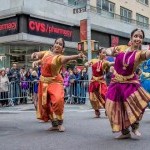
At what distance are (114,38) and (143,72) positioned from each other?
2409 cm

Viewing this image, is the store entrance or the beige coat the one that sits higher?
the store entrance

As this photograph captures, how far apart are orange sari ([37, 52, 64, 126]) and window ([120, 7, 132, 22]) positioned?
2840cm

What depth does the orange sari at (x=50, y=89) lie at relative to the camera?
8.80 metres

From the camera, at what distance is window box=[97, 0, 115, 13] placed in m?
33.3

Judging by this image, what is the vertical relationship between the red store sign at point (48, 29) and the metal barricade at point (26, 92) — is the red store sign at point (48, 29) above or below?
above

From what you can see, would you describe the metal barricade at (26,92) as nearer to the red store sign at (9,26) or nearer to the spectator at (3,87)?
the spectator at (3,87)

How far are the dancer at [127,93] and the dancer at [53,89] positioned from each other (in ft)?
4.63

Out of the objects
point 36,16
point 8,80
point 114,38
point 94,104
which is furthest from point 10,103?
point 114,38

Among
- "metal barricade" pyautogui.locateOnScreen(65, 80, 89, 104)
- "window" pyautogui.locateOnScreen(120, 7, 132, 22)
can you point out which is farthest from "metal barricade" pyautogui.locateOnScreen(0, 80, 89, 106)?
"window" pyautogui.locateOnScreen(120, 7, 132, 22)

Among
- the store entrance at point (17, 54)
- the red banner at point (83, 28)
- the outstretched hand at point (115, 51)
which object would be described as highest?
the red banner at point (83, 28)

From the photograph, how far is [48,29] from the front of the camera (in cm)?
2647

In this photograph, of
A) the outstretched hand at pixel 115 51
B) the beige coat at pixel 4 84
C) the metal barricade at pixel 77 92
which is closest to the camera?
the outstretched hand at pixel 115 51

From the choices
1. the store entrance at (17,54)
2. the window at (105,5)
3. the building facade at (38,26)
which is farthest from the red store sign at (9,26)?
the window at (105,5)

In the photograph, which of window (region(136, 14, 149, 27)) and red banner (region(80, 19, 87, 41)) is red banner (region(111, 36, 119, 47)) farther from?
red banner (region(80, 19, 87, 41))
